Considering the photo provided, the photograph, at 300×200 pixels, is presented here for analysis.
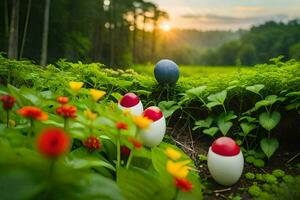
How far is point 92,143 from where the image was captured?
219 cm

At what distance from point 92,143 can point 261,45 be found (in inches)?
2810

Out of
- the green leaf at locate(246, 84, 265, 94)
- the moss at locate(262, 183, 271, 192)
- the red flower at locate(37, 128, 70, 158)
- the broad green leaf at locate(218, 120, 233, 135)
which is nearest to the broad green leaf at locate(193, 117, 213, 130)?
the broad green leaf at locate(218, 120, 233, 135)

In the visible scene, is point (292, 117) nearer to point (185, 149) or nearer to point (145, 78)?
point (185, 149)

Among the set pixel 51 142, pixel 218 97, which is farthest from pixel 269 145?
pixel 51 142

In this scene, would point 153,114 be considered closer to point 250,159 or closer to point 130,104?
point 130,104

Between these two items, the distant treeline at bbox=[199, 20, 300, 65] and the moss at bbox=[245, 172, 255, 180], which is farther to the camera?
the distant treeline at bbox=[199, 20, 300, 65]

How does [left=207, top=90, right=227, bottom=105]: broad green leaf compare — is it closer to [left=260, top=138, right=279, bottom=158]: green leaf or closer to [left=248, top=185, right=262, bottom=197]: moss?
[left=260, top=138, right=279, bottom=158]: green leaf

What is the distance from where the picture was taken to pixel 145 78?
14.2ft

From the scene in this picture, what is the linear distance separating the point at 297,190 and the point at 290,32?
221 feet

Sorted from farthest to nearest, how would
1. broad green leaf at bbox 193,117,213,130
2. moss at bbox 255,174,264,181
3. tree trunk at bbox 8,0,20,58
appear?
tree trunk at bbox 8,0,20,58, broad green leaf at bbox 193,117,213,130, moss at bbox 255,174,264,181

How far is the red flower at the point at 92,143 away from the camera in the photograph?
217cm

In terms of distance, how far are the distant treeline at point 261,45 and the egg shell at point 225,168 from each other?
176ft

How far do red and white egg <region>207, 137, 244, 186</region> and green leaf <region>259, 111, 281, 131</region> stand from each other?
1.74 feet

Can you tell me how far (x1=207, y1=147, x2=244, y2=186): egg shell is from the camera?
2645 millimetres
